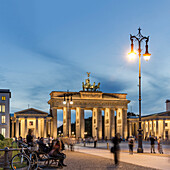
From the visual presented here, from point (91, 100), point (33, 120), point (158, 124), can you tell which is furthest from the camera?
point (158, 124)

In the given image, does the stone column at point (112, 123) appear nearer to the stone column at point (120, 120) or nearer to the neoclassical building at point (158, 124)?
the stone column at point (120, 120)

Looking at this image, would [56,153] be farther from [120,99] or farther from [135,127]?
[135,127]

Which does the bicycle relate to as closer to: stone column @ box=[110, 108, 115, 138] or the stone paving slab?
the stone paving slab

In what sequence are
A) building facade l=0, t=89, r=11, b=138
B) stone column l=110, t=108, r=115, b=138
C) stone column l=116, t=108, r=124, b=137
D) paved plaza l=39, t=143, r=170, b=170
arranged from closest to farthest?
paved plaza l=39, t=143, r=170, b=170
building facade l=0, t=89, r=11, b=138
stone column l=110, t=108, r=115, b=138
stone column l=116, t=108, r=124, b=137

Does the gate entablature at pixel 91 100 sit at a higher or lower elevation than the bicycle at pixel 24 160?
higher

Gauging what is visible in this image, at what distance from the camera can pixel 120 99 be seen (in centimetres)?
10938

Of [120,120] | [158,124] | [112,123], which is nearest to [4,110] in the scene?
[112,123]

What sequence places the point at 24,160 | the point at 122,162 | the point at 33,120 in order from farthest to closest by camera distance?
the point at 33,120 → the point at 122,162 → the point at 24,160

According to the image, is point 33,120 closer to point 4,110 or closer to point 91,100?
point 4,110

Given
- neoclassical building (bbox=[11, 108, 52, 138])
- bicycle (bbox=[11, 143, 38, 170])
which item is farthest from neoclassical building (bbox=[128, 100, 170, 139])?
bicycle (bbox=[11, 143, 38, 170])

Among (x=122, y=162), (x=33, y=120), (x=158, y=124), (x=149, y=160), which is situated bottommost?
(x=158, y=124)

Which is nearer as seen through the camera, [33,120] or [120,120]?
[33,120]

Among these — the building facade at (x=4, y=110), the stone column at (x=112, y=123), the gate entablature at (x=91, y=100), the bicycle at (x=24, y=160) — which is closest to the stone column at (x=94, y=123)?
the gate entablature at (x=91, y=100)

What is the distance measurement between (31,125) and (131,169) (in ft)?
298
